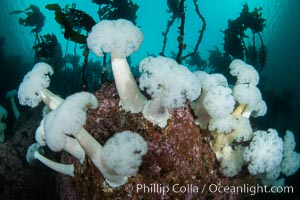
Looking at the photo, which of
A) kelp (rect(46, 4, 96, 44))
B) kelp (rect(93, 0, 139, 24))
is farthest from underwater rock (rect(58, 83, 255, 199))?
kelp (rect(93, 0, 139, 24))

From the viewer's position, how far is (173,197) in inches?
125

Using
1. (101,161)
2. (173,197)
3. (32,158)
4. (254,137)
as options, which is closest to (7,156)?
(32,158)

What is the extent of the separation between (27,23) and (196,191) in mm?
13492

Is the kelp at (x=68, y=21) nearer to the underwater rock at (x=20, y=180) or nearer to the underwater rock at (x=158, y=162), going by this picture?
the underwater rock at (x=158, y=162)

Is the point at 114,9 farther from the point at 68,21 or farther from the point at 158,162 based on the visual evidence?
the point at 158,162

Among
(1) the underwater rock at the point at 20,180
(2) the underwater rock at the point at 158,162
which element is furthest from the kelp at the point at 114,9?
(2) the underwater rock at the point at 158,162

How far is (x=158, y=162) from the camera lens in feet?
10.2

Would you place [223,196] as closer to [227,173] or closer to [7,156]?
[227,173]

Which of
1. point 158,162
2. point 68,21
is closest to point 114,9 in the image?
point 68,21

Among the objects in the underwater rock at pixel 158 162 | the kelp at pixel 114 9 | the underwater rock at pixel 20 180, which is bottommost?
the underwater rock at pixel 20 180

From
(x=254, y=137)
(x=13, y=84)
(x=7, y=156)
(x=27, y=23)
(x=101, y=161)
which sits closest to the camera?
(x=101, y=161)

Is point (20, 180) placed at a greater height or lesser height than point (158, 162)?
lesser

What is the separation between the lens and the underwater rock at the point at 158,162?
3.12 m

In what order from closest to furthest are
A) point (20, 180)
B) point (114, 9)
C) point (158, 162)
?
1. point (158, 162)
2. point (20, 180)
3. point (114, 9)
